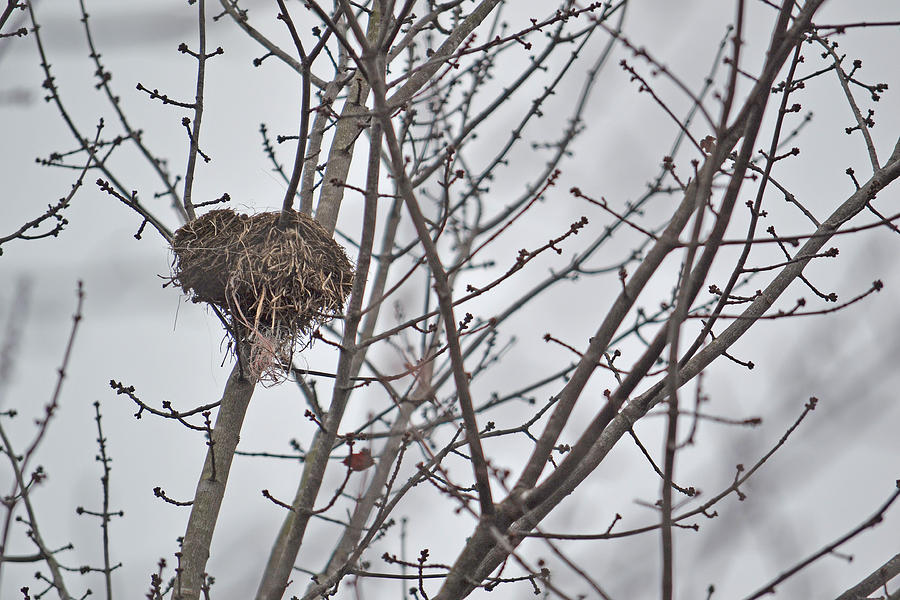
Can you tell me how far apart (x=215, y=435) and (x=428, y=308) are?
238 centimetres

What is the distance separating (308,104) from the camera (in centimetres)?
324

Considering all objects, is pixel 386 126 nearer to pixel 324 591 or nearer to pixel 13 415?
pixel 324 591

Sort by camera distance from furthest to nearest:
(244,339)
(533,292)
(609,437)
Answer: (533,292) < (244,339) < (609,437)

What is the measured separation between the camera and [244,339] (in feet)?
13.2

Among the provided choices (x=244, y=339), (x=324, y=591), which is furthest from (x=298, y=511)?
(x=244, y=339)

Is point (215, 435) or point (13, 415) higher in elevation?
point (13, 415)

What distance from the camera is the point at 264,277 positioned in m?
4.01

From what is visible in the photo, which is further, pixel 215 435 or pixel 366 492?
pixel 366 492

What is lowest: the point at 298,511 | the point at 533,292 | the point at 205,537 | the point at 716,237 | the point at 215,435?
the point at 716,237

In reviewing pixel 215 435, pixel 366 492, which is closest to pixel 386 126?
pixel 215 435

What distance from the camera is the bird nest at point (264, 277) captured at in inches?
157

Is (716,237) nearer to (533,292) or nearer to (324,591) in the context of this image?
(324,591)

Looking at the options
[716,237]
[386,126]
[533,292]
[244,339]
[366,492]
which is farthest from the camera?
[533,292]

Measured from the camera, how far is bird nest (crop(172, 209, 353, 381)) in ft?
13.1
